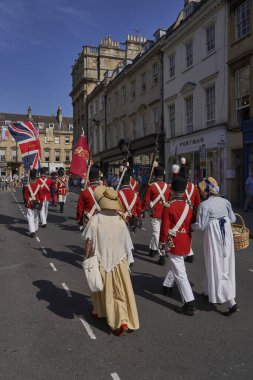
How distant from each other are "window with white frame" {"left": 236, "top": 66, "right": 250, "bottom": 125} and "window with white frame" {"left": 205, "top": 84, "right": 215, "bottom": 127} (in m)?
1.91

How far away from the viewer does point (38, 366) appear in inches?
148

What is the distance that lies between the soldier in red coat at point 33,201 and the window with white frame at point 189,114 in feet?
41.6

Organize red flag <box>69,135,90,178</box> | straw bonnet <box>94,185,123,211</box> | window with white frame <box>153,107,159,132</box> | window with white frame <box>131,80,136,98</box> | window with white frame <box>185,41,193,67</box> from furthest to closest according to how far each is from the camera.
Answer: window with white frame <box>131,80,136,98</box> → window with white frame <box>153,107,159,132</box> → window with white frame <box>185,41,193,67</box> → red flag <box>69,135,90,178</box> → straw bonnet <box>94,185,123,211</box>

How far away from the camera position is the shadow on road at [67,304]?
4.86 metres

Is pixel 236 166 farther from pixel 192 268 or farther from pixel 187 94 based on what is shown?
pixel 192 268

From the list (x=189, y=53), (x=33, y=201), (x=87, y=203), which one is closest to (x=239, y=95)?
(x=189, y=53)

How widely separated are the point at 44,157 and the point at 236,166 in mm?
66793

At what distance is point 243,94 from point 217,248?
46.5 feet

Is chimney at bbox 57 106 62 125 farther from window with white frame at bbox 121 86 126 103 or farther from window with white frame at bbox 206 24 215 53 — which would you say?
window with white frame at bbox 206 24 215 53

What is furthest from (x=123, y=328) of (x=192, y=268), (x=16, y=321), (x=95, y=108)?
(x=95, y=108)

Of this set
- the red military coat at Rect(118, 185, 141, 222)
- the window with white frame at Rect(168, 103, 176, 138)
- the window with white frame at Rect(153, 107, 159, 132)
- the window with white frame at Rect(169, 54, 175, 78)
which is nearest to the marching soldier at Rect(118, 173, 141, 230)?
the red military coat at Rect(118, 185, 141, 222)

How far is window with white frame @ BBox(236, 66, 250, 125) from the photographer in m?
17.4

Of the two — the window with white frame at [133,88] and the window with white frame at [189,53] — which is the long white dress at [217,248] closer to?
the window with white frame at [189,53]

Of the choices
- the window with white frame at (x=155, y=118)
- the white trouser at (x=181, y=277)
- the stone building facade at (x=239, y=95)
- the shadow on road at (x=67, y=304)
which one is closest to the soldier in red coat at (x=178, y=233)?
the white trouser at (x=181, y=277)
